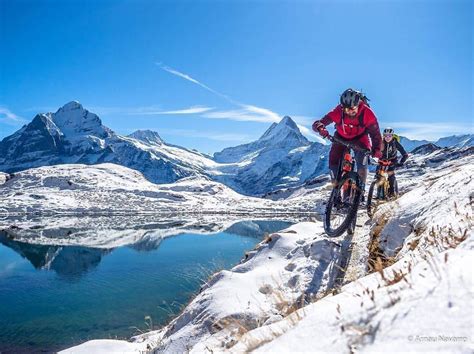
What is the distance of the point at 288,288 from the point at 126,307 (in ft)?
97.6

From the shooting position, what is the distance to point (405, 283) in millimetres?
3133

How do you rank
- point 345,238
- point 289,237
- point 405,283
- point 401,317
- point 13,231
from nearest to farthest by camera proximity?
point 401,317 < point 405,283 < point 345,238 < point 289,237 < point 13,231

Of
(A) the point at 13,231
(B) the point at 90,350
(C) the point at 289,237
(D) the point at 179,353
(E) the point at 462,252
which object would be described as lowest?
(A) the point at 13,231

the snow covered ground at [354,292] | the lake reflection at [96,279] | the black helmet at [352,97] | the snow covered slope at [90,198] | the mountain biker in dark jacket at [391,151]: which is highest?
the black helmet at [352,97]

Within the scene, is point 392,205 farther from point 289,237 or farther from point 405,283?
point 405,283

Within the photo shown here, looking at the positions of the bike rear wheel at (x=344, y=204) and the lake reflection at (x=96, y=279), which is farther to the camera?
the lake reflection at (x=96, y=279)

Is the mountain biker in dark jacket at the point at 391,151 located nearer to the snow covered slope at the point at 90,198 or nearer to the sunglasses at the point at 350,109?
the sunglasses at the point at 350,109

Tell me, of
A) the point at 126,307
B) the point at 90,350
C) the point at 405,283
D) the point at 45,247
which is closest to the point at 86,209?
the point at 45,247

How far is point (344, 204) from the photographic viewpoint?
930 centimetres

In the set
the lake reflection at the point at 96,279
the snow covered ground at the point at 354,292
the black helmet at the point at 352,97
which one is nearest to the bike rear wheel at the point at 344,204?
the snow covered ground at the point at 354,292

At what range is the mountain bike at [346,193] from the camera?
28.8 feet

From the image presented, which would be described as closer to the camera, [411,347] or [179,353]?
[411,347]

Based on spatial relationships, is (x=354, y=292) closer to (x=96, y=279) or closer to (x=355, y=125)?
(x=355, y=125)

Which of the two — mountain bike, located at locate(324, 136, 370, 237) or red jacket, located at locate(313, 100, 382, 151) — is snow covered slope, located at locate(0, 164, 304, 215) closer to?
mountain bike, located at locate(324, 136, 370, 237)
